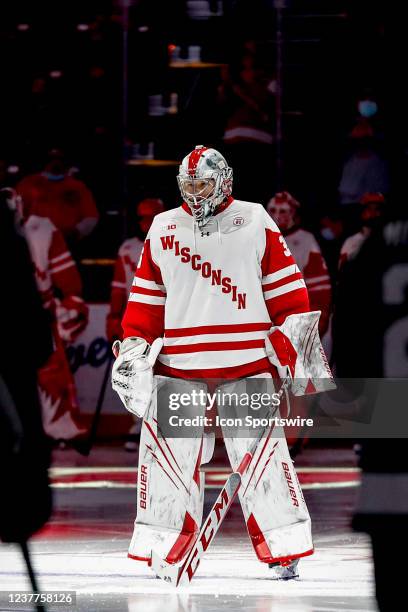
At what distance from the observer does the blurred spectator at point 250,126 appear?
38.5ft

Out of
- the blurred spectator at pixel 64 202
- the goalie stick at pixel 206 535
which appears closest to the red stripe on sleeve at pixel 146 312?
the goalie stick at pixel 206 535

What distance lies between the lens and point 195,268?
5.72m

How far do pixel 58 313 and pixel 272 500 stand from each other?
15.7 ft

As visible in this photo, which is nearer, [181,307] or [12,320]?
[12,320]

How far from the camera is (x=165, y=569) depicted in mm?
5672

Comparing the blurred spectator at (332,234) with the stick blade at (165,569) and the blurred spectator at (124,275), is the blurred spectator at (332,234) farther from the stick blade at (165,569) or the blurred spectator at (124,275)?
the stick blade at (165,569)

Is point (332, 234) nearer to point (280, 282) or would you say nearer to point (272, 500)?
point (280, 282)

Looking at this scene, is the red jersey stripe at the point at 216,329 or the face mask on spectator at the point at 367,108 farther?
the face mask on spectator at the point at 367,108

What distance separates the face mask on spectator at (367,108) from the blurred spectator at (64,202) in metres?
2.18

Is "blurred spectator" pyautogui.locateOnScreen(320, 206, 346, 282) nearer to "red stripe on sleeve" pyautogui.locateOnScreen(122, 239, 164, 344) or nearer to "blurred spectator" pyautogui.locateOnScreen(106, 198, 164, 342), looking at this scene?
"blurred spectator" pyautogui.locateOnScreen(106, 198, 164, 342)

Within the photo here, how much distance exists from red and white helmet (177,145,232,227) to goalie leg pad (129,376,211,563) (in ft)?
2.15

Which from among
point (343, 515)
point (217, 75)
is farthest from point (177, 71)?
point (343, 515)

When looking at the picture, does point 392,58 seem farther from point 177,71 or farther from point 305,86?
point 177,71

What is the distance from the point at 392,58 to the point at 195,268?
6802 millimetres
